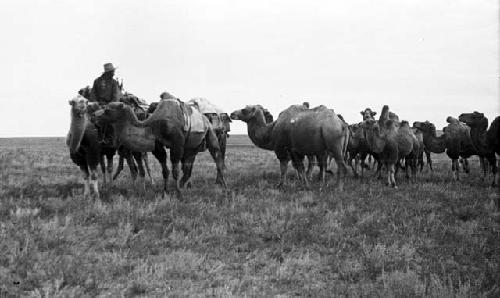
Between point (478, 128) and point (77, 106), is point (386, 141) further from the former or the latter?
point (77, 106)

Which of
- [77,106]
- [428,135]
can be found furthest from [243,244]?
[428,135]

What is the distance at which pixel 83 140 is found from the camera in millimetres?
10383

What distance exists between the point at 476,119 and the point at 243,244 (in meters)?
10.3

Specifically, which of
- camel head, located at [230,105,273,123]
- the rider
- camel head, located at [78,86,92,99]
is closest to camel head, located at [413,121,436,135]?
camel head, located at [230,105,273,123]

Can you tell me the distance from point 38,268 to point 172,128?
17.5 feet

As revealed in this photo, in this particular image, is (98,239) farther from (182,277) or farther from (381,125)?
(381,125)

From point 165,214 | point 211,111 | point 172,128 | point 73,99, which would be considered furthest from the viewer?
point 211,111

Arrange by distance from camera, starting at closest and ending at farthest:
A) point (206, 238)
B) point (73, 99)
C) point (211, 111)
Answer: point (206, 238) → point (73, 99) → point (211, 111)

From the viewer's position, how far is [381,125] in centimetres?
1482

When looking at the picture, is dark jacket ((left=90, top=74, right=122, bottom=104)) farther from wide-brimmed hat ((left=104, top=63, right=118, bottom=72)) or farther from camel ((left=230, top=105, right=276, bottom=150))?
camel ((left=230, top=105, right=276, bottom=150))

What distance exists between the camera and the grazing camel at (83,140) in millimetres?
9812

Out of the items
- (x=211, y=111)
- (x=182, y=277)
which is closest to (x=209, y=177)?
(x=211, y=111)

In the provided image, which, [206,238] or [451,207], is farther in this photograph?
[451,207]

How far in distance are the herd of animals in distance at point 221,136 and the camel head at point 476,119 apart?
3 cm
